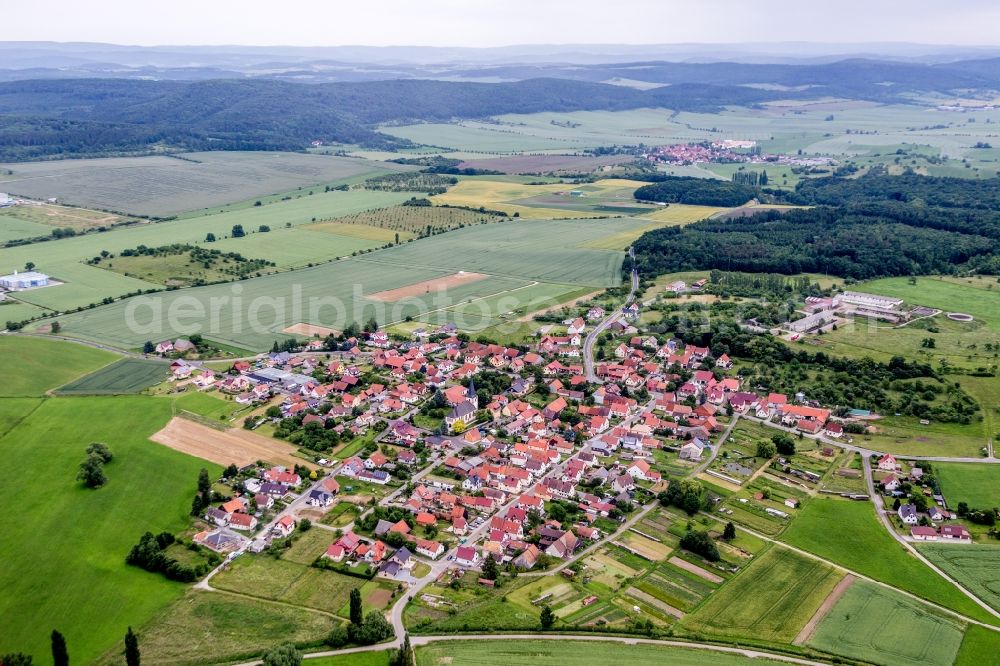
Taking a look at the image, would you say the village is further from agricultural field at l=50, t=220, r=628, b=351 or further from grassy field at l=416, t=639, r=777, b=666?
agricultural field at l=50, t=220, r=628, b=351

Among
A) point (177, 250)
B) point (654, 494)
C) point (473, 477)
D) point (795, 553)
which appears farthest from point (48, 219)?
point (795, 553)

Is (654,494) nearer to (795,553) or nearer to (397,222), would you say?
(795,553)

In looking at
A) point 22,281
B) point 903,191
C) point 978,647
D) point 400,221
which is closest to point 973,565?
point 978,647

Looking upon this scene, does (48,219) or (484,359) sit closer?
(484,359)

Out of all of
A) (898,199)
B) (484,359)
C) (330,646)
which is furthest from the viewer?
(898,199)

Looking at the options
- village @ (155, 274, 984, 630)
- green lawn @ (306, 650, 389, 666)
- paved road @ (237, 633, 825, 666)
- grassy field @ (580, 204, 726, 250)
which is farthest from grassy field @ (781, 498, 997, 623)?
grassy field @ (580, 204, 726, 250)

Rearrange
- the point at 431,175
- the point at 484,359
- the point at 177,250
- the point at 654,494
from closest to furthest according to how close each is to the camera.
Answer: the point at 654,494
the point at 484,359
the point at 177,250
the point at 431,175

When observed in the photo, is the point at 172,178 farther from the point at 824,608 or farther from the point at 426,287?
the point at 824,608
